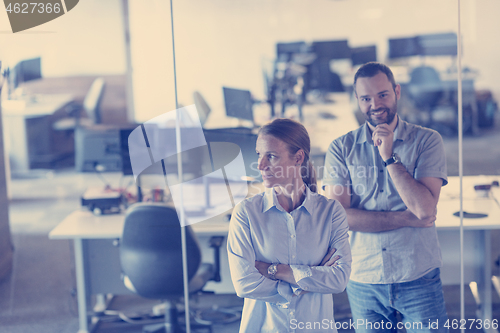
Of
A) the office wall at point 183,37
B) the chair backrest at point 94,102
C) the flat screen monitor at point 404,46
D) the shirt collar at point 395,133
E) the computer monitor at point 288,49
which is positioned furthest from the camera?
the computer monitor at point 288,49

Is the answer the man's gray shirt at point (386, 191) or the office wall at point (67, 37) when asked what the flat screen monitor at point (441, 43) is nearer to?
the man's gray shirt at point (386, 191)

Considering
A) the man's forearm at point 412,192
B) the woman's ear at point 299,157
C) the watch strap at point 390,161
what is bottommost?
the man's forearm at point 412,192

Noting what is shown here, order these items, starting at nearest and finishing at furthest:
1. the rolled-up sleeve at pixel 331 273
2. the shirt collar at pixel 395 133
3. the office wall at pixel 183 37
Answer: the rolled-up sleeve at pixel 331 273 → the shirt collar at pixel 395 133 → the office wall at pixel 183 37

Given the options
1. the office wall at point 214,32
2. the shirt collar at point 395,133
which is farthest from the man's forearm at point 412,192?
the office wall at point 214,32

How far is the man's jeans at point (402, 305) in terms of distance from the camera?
79.8 inches

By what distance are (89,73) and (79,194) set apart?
2.48ft

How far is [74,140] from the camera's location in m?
3.17

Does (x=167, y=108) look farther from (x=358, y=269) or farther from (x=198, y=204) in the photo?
(x=358, y=269)

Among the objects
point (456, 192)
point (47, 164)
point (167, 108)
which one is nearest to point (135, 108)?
point (167, 108)

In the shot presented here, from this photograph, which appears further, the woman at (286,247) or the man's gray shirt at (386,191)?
the man's gray shirt at (386,191)

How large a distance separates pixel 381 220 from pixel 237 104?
122cm

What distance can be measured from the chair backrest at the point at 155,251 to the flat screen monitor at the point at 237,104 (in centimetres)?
65

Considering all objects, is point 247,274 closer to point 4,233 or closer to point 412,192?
point 412,192

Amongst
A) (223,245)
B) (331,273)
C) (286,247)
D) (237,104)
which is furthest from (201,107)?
(331,273)
